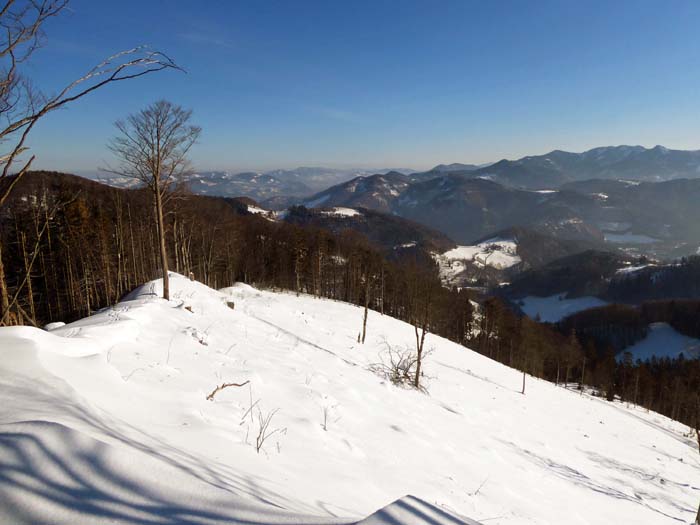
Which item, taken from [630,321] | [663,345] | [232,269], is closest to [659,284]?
[630,321]

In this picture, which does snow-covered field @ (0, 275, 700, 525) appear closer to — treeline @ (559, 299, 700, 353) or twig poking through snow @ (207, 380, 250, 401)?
twig poking through snow @ (207, 380, 250, 401)

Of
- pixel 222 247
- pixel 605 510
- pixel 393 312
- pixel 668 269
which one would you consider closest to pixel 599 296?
pixel 668 269

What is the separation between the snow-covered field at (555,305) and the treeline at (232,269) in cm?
8419

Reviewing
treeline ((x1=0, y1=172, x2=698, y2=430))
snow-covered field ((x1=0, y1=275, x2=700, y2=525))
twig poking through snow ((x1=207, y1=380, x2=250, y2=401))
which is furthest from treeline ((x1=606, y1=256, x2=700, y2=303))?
twig poking through snow ((x1=207, y1=380, x2=250, y2=401))

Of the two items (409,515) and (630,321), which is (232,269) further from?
(630,321)

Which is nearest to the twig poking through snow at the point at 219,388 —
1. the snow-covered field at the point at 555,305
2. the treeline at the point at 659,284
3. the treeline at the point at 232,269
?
the treeline at the point at 232,269

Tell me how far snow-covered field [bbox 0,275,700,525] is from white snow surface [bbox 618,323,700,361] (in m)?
131

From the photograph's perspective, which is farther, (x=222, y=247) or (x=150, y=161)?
(x=222, y=247)

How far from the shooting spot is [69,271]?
2736 centimetres

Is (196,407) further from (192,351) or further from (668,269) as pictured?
(668,269)

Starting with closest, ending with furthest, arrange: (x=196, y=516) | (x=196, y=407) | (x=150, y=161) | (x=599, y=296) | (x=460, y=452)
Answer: (x=196, y=516) < (x=196, y=407) < (x=460, y=452) < (x=150, y=161) < (x=599, y=296)

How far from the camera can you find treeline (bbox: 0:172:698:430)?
26.5m

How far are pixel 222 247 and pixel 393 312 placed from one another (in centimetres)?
2894

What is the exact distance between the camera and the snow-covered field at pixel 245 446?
2.10 metres
